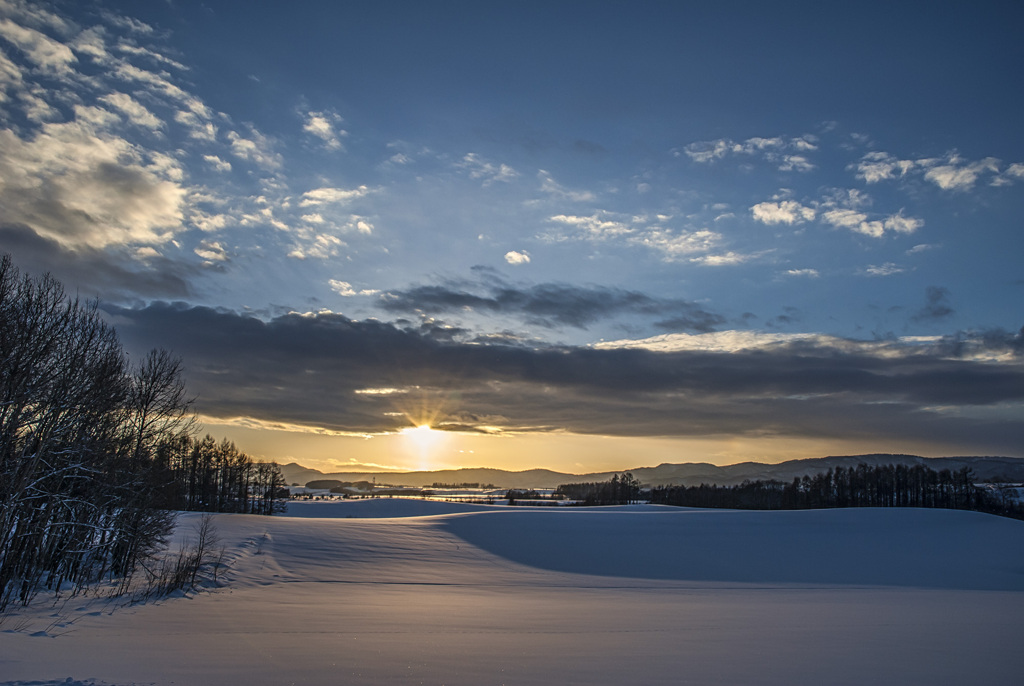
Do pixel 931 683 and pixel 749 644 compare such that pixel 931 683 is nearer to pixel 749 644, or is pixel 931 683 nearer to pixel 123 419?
pixel 749 644

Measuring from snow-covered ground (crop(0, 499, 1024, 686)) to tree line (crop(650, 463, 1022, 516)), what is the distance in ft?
248

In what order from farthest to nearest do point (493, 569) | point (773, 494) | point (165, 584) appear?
point (773, 494), point (493, 569), point (165, 584)

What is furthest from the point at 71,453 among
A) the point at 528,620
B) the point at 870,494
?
the point at 870,494

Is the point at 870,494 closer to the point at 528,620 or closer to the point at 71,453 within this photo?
the point at 528,620

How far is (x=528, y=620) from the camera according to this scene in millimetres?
13930

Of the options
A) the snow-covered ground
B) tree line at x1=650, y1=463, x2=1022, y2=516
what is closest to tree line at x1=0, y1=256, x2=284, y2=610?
the snow-covered ground

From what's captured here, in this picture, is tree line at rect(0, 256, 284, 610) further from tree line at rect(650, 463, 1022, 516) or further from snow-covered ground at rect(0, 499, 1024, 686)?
tree line at rect(650, 463, 1022, 516)

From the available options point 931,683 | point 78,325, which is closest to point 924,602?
point 931,683

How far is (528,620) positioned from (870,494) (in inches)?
4669

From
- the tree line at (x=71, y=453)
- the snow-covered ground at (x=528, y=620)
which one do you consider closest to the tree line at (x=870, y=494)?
the snow-covered ground at (x=528, y=620)

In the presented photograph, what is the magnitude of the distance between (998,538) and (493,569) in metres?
35.0

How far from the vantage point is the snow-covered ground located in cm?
864

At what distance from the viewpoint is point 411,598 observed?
18.3 m

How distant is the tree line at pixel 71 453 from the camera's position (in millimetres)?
13445
